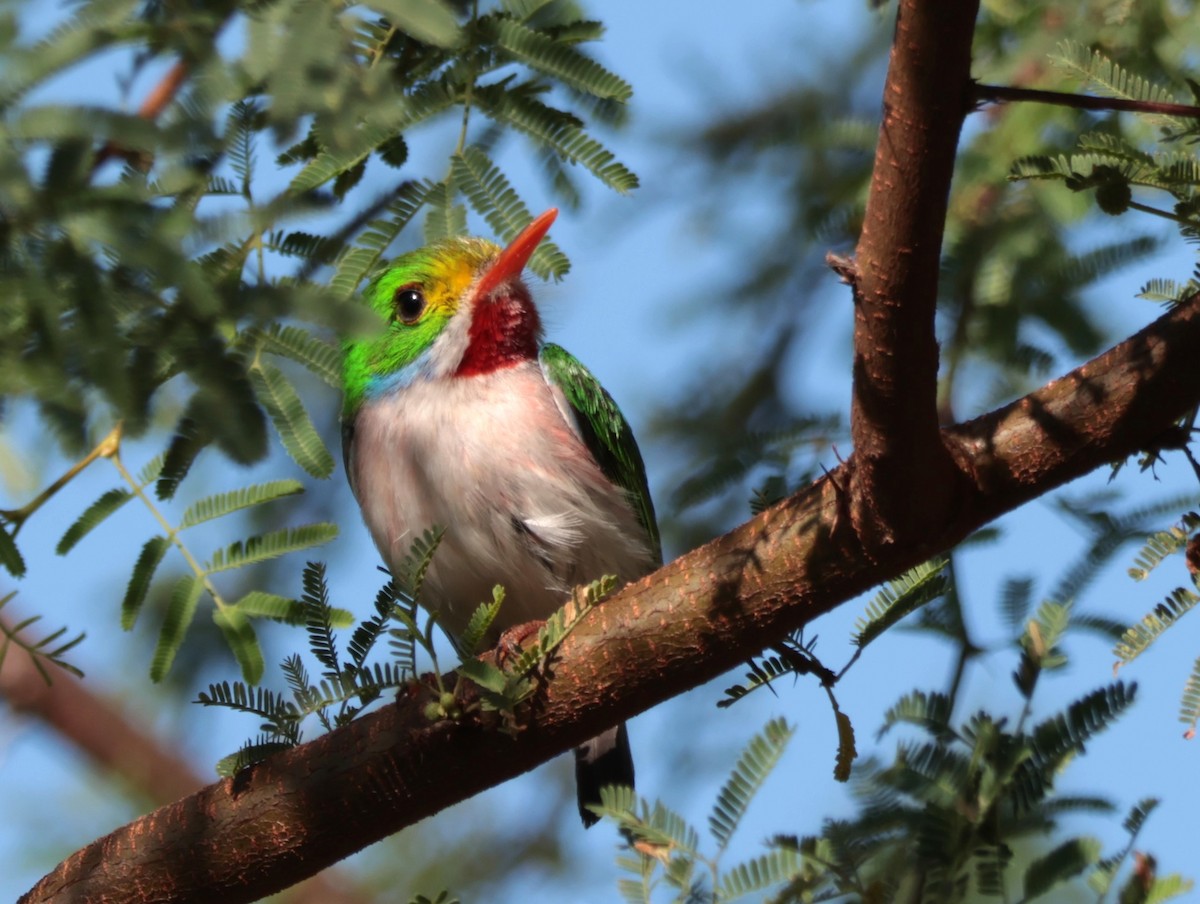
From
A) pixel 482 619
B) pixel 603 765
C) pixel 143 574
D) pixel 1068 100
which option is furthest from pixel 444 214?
pixel 1068 100

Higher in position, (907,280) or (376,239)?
(376,239)

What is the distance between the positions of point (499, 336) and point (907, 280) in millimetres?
2479

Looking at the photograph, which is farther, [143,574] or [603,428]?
[603,428]

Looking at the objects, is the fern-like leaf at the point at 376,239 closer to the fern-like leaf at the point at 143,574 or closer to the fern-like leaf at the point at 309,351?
the fern-like leaf at the point at 309,351

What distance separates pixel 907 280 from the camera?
2982mm

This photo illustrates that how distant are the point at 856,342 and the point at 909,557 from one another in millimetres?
542

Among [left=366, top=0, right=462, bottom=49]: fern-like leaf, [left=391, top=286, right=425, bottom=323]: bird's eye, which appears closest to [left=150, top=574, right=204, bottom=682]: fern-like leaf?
[left=391, top=286, right=425, bottom=323]: bird's eye

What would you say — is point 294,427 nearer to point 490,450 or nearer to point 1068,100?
point 490,450

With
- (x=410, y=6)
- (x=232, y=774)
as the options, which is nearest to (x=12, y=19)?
(x=410, y=6)

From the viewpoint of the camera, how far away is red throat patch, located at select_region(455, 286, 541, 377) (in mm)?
5188

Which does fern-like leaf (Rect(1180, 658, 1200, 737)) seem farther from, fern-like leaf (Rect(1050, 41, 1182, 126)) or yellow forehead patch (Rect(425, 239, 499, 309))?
yellow forehead patch (Rect(425, 239, 499, 309))

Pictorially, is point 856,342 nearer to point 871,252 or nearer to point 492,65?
point 871,252

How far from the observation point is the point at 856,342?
3.09m

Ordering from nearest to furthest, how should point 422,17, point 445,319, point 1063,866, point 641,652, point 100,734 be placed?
1. point 422,17
2. point 641,652
3. point 1063,866
4. point 445,319
5. point 100,734
